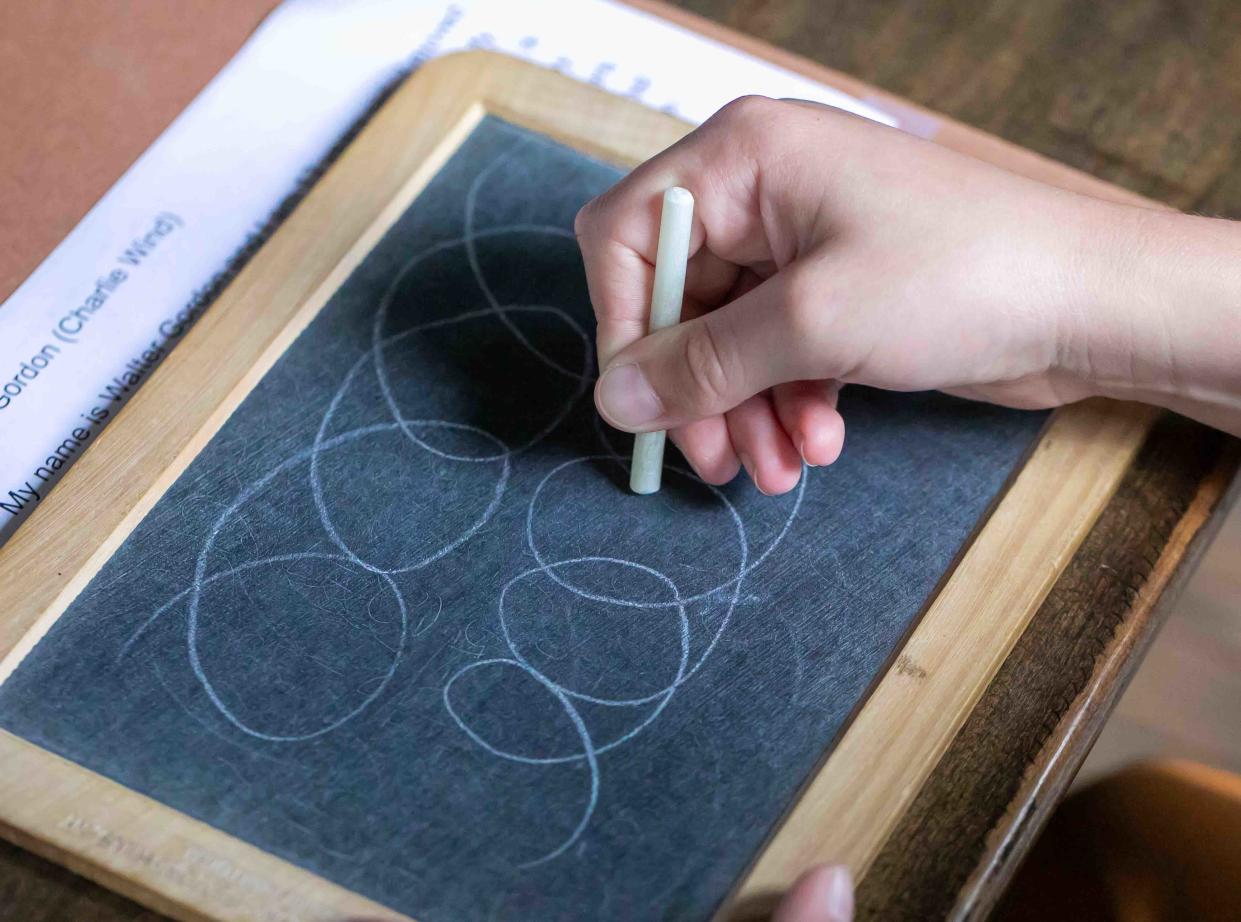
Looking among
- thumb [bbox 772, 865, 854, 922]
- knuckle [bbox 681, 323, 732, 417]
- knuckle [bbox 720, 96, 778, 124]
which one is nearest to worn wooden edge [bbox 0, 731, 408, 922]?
thumb [bbox 772, 865, 854, 922]

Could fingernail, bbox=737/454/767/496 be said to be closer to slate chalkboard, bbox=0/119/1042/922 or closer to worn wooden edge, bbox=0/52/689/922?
slate chalkboard, bbox=0/119/1042/922

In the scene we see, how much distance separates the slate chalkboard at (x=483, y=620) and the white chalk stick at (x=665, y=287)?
2cm

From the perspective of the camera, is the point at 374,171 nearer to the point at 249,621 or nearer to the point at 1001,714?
the point at 249,621

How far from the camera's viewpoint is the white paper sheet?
1.98ft

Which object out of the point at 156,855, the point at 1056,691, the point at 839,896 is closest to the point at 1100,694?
the point at 1056,691

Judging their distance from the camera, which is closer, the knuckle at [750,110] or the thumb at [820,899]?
the thumb at [820,899]

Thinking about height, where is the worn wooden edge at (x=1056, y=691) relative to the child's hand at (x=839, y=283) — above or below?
below

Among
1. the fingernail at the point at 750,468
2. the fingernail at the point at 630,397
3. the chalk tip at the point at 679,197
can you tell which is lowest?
the fingernail at the point at 750,468

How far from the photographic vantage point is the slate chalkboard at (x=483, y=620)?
0.47 meters

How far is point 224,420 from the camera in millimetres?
568

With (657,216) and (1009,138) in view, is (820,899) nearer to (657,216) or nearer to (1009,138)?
(657,216)

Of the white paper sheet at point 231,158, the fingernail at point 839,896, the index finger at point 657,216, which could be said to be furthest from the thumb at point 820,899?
the white paper sheet at point 231,158

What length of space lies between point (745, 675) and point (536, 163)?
331 millimetres

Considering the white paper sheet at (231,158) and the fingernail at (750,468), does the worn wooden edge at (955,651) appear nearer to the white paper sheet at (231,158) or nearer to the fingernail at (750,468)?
the fingernail at (750,468)
